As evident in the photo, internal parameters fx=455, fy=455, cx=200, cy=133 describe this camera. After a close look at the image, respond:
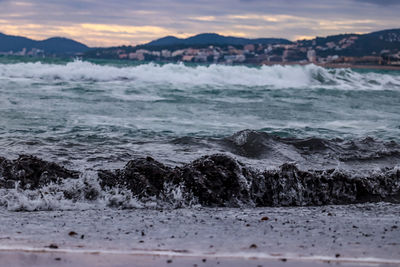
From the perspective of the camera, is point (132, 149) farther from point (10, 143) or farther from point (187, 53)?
point (187, 53)

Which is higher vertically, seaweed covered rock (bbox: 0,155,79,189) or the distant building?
the distant building

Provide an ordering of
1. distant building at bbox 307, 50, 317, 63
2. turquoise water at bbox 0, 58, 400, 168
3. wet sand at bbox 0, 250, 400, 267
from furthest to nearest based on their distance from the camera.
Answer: distant building at bbox 307, 50, 317, 63
turquoise water at bbox 0, 58, 400, 168
wet sand at bbox 0, 250, 400, 267

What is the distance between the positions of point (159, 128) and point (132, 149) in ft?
7.34

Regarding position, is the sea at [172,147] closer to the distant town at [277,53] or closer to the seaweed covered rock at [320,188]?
the seaweed covered rock at [320,188]

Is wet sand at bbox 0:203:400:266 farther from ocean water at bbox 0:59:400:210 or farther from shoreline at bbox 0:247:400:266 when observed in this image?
ocean water at bbox 0:59:400:210

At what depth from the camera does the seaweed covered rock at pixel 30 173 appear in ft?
15.0

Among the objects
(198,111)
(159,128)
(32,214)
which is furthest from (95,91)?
(32,214)

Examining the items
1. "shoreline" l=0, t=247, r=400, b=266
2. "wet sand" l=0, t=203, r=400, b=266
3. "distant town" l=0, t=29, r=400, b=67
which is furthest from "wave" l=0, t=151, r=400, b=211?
"distant town" l=0, t=29, r=400, b=67

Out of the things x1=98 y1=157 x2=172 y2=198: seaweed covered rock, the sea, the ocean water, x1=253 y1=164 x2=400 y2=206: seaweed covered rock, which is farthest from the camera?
the ocean water

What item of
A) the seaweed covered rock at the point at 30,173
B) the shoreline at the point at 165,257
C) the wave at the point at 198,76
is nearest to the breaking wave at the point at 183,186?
the seaweed covered rock at the point at 30,173

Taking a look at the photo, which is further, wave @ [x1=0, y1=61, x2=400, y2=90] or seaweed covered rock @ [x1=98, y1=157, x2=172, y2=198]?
wave @ [x1=0, y1=61, x2=400, y2=90]

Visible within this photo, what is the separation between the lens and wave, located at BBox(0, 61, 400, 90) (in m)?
21.8

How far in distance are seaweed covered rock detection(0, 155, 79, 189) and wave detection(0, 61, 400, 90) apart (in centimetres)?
1597

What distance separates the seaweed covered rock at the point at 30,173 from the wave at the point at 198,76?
52.4ft
